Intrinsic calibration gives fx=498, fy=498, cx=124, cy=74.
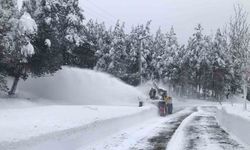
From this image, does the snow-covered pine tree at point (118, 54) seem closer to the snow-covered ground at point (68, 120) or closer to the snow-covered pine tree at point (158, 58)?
the snow-covered pine tree at point (158, 58)

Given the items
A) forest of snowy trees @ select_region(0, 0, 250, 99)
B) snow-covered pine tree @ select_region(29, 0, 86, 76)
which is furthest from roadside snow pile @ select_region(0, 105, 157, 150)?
snow-covered pine tree @ select_region(29, 0, 86, 76)

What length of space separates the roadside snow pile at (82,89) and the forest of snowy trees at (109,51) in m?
2.24

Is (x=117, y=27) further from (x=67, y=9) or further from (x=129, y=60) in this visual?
(x=67, y=9)

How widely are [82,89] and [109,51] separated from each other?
50.6 meters

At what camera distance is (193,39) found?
111375mm

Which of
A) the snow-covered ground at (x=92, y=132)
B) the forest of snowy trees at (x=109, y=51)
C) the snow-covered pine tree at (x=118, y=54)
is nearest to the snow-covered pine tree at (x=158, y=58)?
the forest of snowy trees at (x=109, y=51)

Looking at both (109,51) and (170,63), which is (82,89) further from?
(170,63)

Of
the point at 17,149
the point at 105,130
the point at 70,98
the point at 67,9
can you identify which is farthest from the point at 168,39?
the point at 17,149

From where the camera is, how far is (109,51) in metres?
101

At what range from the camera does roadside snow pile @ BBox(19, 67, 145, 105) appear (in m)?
45.3

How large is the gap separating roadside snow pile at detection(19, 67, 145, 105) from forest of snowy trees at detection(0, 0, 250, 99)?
224cm

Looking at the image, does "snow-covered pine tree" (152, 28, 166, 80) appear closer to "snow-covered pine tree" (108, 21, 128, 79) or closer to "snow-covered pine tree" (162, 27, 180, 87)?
"snow-covered pine tree" (162, 27, 180, 87)

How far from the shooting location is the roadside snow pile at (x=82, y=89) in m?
45.3

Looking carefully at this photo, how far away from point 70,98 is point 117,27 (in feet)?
185
